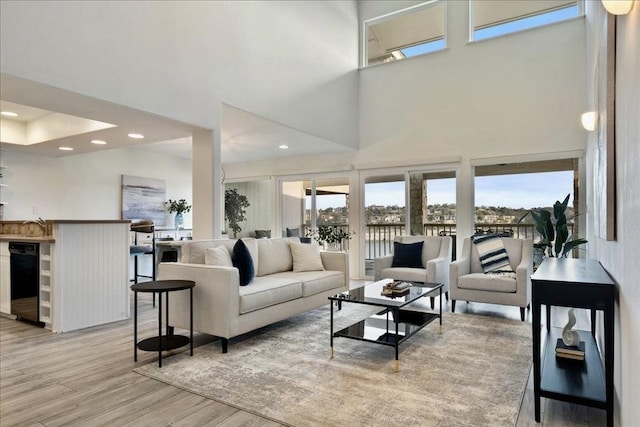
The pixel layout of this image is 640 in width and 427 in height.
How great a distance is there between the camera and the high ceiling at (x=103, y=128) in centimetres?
329

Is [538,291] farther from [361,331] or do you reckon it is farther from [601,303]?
[361,331]

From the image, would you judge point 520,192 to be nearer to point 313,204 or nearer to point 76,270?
point 313,204

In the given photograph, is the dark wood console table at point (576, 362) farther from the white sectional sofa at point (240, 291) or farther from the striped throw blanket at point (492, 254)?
the striped throw blanket at point (492, 254)

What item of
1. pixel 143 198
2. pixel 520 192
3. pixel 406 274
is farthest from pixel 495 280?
pixel 143 198

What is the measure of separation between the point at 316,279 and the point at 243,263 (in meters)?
0.85

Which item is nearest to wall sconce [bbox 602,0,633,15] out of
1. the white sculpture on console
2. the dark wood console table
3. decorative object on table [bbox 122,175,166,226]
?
the dark wood console table

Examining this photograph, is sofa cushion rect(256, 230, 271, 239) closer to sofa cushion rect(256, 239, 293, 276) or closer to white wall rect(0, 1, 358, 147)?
white wall rect(0, 1, 358, 147)

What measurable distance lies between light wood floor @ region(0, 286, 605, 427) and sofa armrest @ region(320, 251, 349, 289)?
1710 millimetres

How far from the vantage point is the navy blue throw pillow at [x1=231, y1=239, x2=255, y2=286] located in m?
3.61

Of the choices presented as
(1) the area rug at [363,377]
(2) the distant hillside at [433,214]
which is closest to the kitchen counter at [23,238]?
(1) the area rug at [363,377]

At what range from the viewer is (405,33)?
6.67m

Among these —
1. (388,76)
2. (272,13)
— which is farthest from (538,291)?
→ (388,76)

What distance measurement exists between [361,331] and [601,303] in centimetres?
169

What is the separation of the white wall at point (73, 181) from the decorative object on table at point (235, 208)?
1.33 metres
